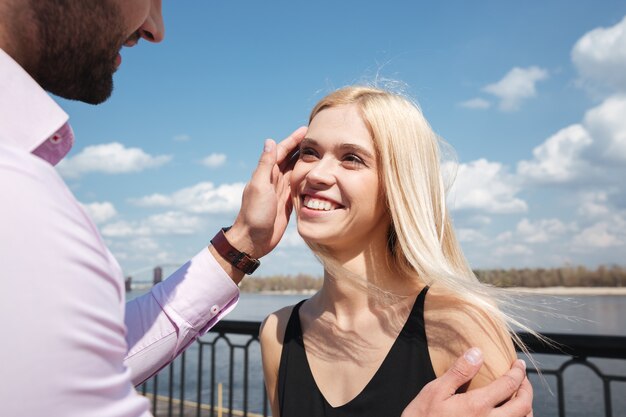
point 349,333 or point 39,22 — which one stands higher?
point 39,22

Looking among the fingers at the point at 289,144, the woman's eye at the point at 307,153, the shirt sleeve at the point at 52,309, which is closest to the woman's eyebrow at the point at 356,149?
the woman's eye at the point at 307,153

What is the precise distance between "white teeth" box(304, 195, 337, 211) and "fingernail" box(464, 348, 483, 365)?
32.6 inches

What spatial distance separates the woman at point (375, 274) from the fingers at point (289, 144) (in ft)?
0.19

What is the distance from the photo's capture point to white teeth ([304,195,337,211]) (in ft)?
7.36

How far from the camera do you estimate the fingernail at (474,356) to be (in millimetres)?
1757

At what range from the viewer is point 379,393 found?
6.78ft

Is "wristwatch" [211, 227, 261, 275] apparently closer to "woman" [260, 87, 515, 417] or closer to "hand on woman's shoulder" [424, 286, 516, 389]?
Answer: "woman" [260, 87, 515, 417]

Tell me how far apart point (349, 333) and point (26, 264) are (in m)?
1.82

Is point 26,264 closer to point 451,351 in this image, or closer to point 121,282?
point 121,282

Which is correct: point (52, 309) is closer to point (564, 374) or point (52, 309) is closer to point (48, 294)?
point (48, 294)

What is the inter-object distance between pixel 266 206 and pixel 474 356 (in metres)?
1.06

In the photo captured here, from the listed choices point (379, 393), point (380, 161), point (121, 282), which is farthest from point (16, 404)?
point (380, 161)

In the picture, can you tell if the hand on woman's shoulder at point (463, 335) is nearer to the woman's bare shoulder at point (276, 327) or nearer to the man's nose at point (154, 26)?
the woman's bare shoulder at point (276, 327)

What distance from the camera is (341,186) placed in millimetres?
2221
